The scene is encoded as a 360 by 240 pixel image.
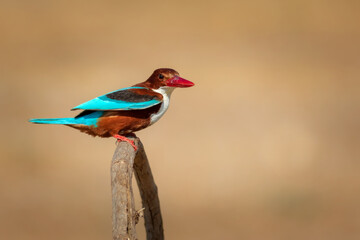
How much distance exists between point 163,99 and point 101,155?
17.4ft

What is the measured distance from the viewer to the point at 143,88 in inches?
159

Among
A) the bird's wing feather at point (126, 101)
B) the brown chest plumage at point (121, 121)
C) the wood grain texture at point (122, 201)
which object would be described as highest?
the bird's wing feather at point (126, 101)

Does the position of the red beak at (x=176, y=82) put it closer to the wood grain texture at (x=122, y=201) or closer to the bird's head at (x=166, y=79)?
the bird's head at (x=166, y=79)

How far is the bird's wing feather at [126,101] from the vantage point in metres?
3.78

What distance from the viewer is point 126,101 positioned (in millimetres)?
3840

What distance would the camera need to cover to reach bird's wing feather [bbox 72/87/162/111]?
3781 millimetres

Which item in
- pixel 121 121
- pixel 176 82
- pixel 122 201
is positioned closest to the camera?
pixel 122 201

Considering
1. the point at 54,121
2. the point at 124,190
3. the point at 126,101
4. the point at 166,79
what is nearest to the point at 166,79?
the point at 166,79

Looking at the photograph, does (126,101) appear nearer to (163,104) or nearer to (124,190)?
(163,104)

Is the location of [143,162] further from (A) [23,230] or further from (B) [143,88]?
(A) [23,230]

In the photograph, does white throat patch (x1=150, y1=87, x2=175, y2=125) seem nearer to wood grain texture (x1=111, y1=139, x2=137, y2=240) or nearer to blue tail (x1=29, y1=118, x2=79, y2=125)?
blue tail (x1=29, y1=118, x2=79, y2=125)

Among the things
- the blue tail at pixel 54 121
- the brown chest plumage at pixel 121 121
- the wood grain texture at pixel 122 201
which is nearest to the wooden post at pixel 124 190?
the wood grain texture at pixel 122 201

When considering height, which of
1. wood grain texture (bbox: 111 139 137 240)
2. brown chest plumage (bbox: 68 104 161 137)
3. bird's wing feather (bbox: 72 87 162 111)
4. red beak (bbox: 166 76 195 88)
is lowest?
wood grain texture (bbox: 111 139 137 240)

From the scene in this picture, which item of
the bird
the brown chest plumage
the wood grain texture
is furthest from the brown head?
the wood grain texture
